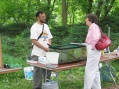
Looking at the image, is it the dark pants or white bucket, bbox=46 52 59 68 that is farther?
the dark pants

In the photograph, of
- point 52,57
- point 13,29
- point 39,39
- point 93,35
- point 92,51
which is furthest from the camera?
point 13,29

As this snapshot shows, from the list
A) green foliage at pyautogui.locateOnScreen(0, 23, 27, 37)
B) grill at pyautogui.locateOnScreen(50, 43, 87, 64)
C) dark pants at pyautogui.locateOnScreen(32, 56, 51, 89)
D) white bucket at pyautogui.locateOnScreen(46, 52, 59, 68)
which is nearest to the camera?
white bucket at pyautogui.locateOnScreen(46, 52, 59, 68)

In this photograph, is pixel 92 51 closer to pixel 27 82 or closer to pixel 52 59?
pixel 52 59

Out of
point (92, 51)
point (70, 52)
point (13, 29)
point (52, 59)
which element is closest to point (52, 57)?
point (52, 59)

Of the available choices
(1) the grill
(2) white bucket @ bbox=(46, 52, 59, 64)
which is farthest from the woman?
(2) white bucket @ bbox=(46, 52, 59, 64)

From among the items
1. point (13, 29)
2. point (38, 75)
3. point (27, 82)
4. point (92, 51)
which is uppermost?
point (13, 29)

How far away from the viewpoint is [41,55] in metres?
5.65

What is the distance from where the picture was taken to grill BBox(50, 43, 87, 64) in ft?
17.8

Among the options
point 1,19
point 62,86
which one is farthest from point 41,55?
point 1,19

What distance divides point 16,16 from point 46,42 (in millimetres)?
12477

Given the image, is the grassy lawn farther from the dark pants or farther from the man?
the man

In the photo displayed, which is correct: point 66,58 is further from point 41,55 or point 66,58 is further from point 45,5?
point 45,5

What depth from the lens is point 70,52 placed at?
552 centimetres

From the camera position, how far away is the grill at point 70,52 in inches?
213
